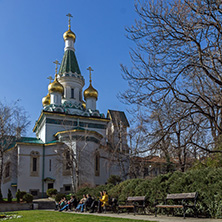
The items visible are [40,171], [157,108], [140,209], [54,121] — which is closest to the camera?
[157,108]

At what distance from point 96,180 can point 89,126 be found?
24.6ft

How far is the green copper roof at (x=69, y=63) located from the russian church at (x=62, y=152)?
2.14 metres

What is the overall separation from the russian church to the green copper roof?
2137 millimetres

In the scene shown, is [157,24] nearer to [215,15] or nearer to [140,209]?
[215,15]

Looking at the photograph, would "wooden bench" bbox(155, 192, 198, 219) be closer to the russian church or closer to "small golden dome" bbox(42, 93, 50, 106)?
the russian church

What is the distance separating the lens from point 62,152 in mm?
33875

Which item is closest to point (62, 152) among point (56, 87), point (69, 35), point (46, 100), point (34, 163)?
point (34, 163)

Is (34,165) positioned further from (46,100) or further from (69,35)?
(69,35)

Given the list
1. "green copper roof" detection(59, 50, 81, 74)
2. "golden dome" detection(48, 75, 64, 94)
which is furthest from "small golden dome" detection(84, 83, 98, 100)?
"golden dome" detection(48, 75, 64, 94)

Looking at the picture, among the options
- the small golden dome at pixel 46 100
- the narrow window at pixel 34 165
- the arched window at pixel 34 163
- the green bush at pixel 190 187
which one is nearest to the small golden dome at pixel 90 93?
the small golden dome at pixel 46 100

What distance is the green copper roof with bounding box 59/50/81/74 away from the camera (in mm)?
42125

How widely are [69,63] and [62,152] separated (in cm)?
1375

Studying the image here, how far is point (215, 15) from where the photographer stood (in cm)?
1047

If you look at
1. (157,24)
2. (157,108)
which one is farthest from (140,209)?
(157,24)
